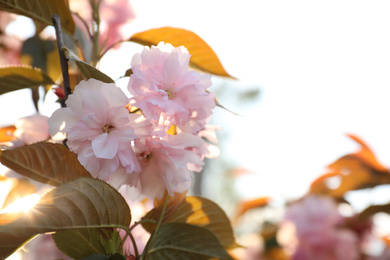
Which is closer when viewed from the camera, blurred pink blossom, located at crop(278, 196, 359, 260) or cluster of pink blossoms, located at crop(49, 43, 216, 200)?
cluster of pink blossoms, located at crop(49, 43, 216, 200)

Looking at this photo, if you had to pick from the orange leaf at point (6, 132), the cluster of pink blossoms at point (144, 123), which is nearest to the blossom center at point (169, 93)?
the cluster of pink blossoms at point (144, 123)

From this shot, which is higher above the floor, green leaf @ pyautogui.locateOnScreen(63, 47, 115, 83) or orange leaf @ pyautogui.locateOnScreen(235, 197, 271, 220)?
green leaf @ pyautogui.locateOnScreen(63, 47, 115, 83)

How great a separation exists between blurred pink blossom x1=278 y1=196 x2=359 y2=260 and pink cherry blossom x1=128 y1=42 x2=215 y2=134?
3.78ft

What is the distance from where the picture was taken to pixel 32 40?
0.81 metres

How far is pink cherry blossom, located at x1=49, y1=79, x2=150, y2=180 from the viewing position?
0.42 metres

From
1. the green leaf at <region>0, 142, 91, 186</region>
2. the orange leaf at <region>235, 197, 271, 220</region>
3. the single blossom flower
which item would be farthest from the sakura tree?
the orange leaf at <region>235, 197, 271, 220</region>

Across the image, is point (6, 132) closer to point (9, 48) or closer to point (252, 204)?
point (9, 48)

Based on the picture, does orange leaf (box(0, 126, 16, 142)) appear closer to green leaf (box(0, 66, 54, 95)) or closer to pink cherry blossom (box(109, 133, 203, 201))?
green leaf (box(0, 66, 54, 95))

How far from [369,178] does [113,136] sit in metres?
1.19

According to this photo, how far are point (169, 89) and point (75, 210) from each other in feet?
0.51

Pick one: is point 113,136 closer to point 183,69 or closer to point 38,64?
point 183,69

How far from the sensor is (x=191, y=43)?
Answer: 60 centimetres

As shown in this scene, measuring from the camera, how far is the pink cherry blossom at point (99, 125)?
42 cm

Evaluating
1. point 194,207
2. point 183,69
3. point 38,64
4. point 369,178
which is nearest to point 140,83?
point 183,69
